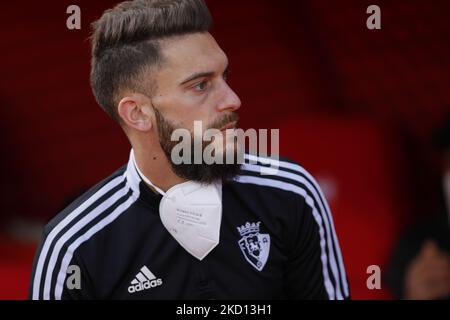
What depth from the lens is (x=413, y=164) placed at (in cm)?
410

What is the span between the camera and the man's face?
2.00 m

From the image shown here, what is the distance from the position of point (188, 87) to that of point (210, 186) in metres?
0.26

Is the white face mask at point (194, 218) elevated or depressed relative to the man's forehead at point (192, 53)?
depressed

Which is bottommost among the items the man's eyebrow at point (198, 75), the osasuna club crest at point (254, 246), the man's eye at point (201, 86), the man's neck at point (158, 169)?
the osasuna club crest at point (254, 246)

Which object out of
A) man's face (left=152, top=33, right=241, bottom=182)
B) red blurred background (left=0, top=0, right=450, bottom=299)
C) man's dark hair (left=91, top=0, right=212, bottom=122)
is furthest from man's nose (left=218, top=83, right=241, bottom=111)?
red blurred background (left=0, top=0, right=450, bottom=299)

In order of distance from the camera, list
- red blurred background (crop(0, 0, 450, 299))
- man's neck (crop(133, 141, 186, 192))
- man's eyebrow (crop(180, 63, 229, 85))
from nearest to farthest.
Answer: man's eyebrow (crop(180, 63, 229, 85)), man's neck (crop(133, 141, 186, 192)), red blurred background (crop(0, 0, 450, 299))

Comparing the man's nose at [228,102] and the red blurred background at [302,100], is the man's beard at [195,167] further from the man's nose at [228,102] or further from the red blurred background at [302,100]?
the red blurred background at [302,100]

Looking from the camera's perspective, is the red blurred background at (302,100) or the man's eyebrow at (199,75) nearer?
the man's eyebrow at (199,75)

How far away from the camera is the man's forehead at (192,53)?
1.99 metres

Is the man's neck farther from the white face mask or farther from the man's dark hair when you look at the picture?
the man's dark hair

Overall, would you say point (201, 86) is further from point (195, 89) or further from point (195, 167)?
point (195, 167)

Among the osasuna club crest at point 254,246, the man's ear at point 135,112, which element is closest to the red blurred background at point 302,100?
the osasuna club crest at point 254,246

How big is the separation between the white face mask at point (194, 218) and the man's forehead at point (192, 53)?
0.31m

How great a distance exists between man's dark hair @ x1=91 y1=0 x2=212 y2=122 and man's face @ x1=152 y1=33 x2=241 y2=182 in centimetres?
3
